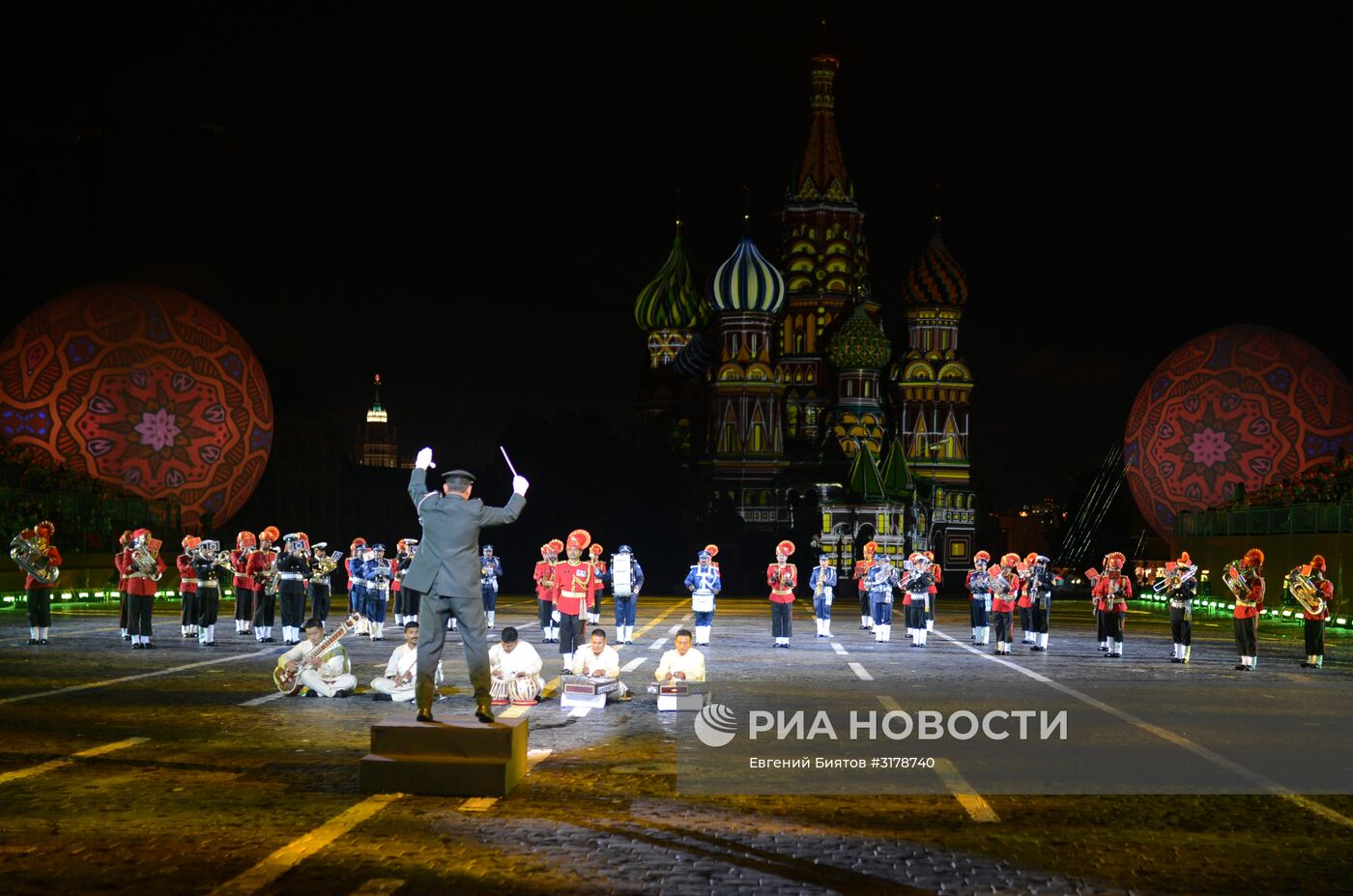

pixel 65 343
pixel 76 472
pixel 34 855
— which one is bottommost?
pixel 34 855

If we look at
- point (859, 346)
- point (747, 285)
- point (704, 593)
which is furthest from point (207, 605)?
point (859, 346)

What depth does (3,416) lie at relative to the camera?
47344 millimetres

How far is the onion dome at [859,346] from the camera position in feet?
313

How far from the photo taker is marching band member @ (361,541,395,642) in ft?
99.5

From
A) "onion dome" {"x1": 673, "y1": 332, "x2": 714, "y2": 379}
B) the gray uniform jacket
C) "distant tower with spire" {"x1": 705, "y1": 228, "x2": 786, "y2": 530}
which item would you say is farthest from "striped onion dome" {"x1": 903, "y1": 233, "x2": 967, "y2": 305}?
the gray uniform jacket

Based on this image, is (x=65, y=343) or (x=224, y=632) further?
(x=65, y=343)

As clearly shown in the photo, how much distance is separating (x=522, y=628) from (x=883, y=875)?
2508 cm

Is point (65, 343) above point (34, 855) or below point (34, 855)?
above

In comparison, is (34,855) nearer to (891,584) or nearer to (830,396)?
(891,584)

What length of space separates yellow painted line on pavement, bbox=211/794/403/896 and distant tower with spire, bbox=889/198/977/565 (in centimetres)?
8867

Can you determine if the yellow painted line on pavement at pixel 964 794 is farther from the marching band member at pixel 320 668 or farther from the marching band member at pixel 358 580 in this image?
the marching band member at pixel 358 580

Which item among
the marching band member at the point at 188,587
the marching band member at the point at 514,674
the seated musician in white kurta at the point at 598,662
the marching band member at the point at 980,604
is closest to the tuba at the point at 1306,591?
the marching band member at the point at 980,604

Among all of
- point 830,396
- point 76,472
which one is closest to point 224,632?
point 76,472

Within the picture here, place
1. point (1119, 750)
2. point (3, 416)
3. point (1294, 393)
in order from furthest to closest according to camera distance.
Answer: point (3, 416) → point (1294, 393) → point (1119, 750)
